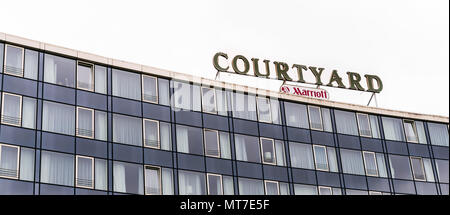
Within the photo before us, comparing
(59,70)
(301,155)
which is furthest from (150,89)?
(301,155)

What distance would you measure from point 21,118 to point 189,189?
14341 millimetres

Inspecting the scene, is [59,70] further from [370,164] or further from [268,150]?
[370,164]

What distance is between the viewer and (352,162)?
6862 cm

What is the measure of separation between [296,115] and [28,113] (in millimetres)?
25123

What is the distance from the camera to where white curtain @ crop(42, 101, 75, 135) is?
55594 mm

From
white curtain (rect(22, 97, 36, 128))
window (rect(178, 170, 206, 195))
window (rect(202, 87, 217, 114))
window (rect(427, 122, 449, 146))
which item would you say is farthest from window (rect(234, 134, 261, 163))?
window (rect(427, 122, 449, 146))

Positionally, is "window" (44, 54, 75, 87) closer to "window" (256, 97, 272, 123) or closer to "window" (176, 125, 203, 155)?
"window" (176, 125, 203, 155)

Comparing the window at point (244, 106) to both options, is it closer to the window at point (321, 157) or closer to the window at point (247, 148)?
the window at point (247, 148)

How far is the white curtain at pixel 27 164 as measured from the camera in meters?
52.7
